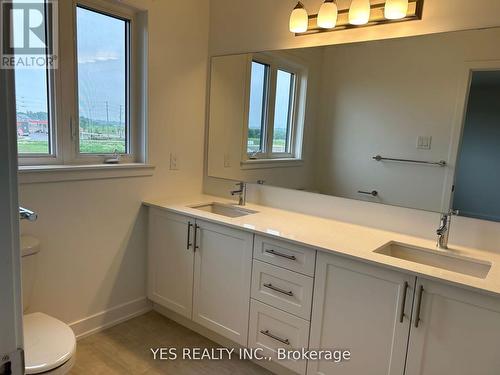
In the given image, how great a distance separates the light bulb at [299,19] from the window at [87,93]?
1013 millimetres

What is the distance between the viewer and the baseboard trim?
232 centimetres

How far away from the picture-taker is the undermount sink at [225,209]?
2.55 meters

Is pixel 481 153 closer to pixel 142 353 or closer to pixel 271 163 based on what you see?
pixel 271 163

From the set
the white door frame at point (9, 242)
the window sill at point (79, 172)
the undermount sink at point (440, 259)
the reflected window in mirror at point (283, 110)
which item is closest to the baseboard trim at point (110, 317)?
the window sill at point (79, 172)

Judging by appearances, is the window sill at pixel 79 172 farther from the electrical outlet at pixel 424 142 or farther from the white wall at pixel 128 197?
the electrical outlet at pixel 424 142

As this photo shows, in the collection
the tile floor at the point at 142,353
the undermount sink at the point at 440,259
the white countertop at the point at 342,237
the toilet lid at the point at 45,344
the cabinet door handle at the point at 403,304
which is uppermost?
the white countertop at the point at 342,237

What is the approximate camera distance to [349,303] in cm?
168

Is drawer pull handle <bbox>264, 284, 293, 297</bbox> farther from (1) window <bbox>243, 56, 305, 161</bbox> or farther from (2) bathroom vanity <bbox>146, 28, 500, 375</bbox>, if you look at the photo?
(1) window <bbox>243, 56, 305, 161</bbox>

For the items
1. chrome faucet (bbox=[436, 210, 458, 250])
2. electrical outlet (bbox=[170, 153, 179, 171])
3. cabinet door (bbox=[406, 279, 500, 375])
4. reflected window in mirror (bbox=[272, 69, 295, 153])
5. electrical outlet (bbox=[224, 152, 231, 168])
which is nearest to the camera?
cabinet door (bbox=[406, 279, 500, 375])

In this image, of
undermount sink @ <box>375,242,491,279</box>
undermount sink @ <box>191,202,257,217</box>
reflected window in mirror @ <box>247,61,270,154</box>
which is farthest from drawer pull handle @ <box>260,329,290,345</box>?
reflected window in mirror @ <box>247,61,270,154</box>

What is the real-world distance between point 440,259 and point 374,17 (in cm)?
134

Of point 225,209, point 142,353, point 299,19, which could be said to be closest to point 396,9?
point 299,19

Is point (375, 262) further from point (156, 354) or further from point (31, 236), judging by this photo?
point (31, 236)

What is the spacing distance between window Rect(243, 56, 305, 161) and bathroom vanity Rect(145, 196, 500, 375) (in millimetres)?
447
